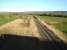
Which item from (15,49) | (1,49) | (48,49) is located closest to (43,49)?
(48,49)

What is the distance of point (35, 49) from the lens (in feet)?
39.0

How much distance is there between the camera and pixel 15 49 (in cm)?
1129

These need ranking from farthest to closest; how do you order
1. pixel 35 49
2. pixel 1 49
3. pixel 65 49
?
1. pixel 65 49
2. pixel 35 49
3. pixel 1 49

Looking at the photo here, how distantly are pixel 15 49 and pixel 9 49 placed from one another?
0.37 m

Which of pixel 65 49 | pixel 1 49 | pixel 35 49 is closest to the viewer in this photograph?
pixel 1 49

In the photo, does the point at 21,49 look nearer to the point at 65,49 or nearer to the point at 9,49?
the point at 9,49

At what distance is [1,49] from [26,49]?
5.24ft

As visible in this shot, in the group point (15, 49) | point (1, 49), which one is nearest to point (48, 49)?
point (15, 49)

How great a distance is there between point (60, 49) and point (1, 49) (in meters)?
4.11

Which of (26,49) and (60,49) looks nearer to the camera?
(26,49)

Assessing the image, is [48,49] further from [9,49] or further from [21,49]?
[9,49]

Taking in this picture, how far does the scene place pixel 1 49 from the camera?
436 inches

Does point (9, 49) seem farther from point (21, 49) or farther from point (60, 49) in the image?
point (60, 49)

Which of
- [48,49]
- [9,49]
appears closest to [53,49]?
[48,49]
